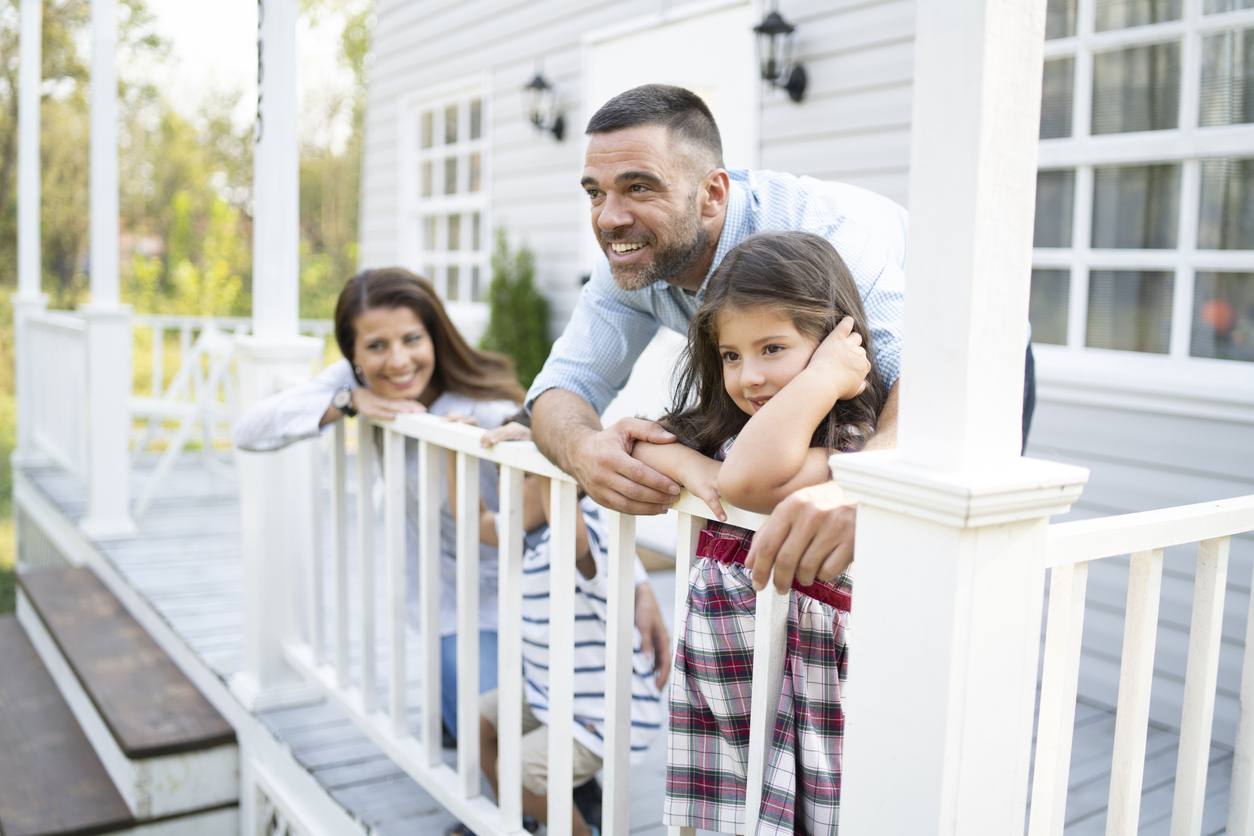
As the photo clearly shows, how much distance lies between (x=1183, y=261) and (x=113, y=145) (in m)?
4.43

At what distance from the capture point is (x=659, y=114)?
1.73 m

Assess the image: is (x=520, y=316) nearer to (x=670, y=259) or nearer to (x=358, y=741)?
(x=358, y=741)

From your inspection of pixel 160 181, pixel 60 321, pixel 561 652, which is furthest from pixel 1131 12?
pixel 160 181

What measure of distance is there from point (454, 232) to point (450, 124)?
708mm

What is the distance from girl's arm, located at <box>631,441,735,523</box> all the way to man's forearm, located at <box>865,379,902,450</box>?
0.69 feet

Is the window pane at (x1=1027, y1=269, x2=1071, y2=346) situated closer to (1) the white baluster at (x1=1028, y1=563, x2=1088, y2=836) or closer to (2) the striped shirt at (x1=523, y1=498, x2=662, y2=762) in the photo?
(2) the striped shirt at (x1=523, y1=498, x2=662, y2=762)

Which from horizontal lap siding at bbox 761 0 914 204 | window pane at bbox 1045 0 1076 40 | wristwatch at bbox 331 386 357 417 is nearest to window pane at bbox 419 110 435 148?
horizontal lap siding at bbox 761 0 914 204

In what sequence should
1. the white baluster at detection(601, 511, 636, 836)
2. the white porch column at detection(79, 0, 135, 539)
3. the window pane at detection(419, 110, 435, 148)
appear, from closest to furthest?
the white baluster at detection(601, 511, 636, 836), the white porch column at detection(79, 0, 135, 539), the window pane at detection(419, 110, 435, 148)

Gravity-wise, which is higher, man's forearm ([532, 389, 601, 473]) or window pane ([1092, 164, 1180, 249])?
window pane ([1092, 164, 1180, 249])

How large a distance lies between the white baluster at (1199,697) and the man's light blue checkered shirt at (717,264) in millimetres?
509

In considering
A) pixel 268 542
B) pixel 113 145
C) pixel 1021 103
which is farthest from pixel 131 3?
pixel 1021 103

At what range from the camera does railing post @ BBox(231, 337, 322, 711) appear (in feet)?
8.98

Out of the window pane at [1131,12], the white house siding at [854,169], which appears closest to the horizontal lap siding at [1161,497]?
the white house siding at [854,169]

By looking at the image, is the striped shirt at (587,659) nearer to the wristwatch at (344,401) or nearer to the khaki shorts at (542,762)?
the khaki shorts at (542,762)
